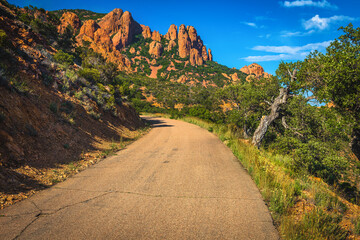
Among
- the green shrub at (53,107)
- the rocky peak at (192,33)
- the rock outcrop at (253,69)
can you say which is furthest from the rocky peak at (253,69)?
the green shrub at (53,107)

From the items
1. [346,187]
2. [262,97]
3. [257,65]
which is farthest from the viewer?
[257,65]

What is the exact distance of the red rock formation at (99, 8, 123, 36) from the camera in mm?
136875

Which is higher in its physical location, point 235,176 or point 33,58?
point 33,58

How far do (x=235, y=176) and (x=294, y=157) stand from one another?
4.62 m

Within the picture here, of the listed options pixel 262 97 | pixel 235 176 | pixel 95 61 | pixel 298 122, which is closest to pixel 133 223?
pixel 235 176

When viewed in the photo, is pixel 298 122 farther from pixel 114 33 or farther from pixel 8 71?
pixel 114 33

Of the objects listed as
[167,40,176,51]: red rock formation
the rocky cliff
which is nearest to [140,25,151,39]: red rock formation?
the rocky cliff

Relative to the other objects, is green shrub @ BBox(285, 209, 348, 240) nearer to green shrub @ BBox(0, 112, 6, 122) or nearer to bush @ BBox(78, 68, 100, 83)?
green shrub @ BBox(0, 112, 6, 122)

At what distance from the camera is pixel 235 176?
592 cm

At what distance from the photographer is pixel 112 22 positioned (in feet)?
460

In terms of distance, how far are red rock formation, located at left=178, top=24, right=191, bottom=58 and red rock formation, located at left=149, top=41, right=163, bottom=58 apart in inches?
629

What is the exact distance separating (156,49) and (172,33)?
1178 inches

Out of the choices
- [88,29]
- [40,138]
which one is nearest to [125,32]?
[88,29]

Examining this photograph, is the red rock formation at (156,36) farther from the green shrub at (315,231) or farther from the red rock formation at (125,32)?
the green shrub at (315,231)
